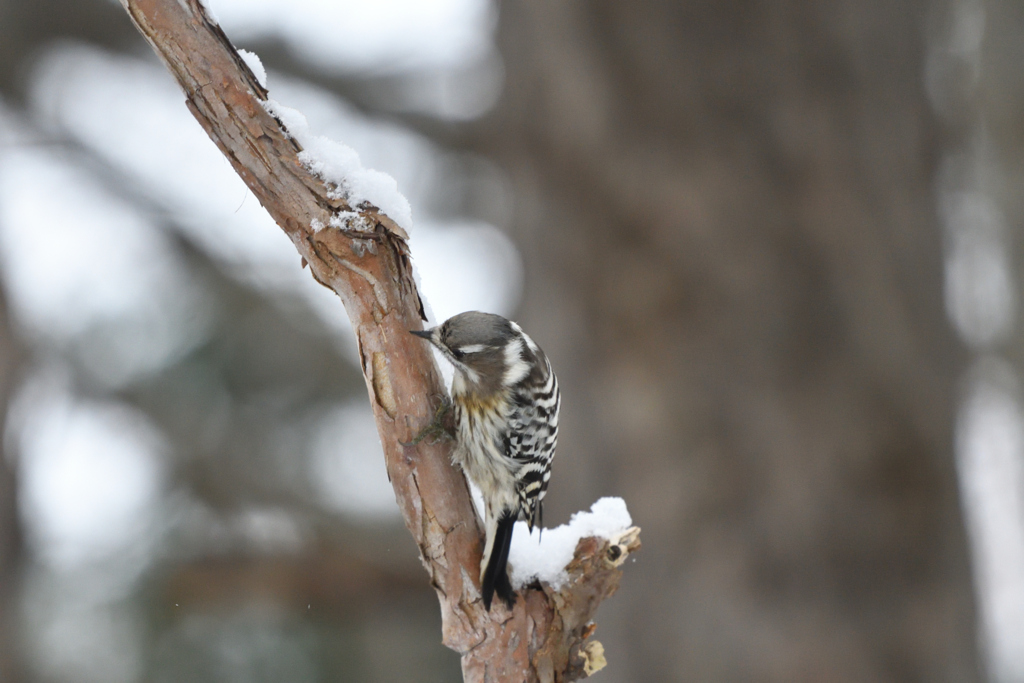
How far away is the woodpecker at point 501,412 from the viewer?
1.88m

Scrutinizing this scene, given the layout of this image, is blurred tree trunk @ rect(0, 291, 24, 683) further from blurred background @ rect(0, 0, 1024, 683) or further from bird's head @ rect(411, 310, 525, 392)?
bird's head @ rect(411, 310, 525, 392)

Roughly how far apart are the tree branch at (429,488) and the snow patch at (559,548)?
0.02m

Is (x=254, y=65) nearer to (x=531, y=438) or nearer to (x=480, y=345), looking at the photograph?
(x=480, y=345)

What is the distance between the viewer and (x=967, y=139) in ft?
17.4

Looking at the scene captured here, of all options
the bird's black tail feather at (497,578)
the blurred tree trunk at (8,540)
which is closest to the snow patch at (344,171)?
the bird's black tail feather at (497,578)

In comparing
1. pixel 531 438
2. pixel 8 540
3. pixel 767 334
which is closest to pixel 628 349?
pixel 767 334

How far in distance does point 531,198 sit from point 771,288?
1432 millimetres

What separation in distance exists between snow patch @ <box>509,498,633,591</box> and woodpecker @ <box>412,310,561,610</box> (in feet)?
0.30

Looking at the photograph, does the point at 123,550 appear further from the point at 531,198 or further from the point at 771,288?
the point at 771,288

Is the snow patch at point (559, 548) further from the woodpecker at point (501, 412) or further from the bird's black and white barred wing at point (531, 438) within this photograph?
the bird's black and white barred wing at point (531, 438)

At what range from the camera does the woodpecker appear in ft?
6.18

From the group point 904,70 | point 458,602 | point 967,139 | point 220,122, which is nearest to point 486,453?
point 458,602

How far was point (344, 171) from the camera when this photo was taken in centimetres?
151

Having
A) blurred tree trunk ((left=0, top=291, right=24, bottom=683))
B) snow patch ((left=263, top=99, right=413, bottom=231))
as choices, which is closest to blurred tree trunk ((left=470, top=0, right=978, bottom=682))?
snow patch ((left=263, top=99, right=413, bottom=231))
